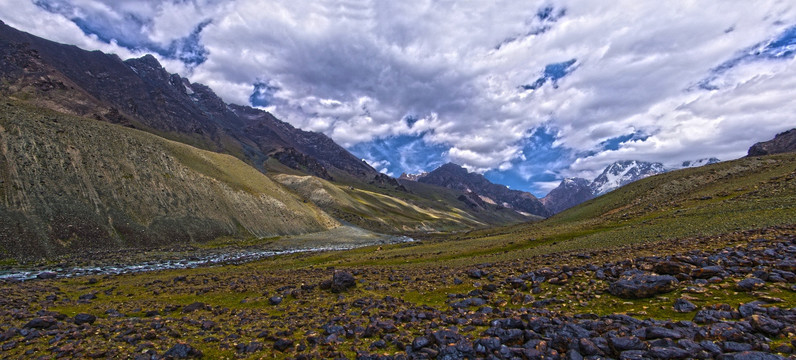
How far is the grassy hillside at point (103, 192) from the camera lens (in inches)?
2742

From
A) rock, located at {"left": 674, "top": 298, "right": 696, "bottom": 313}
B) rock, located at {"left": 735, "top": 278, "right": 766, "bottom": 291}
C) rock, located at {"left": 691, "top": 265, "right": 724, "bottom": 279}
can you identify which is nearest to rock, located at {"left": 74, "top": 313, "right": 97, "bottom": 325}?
rock, located at {"left": 674, "top": 298, "right": 696, "bottom": 313}

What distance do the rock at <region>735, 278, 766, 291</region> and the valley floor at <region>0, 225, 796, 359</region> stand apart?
0.22 ft

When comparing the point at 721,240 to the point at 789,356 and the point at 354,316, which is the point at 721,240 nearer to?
the point at 789,356

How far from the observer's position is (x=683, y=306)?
14039 mm

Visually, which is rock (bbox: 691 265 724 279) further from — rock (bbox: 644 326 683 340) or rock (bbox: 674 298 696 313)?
rock (bbox: 644 326 683 340)

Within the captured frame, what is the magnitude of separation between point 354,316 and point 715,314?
55.6 feet

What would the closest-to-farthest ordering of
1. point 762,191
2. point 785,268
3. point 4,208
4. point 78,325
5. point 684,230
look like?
point 785,268
point 78,325
point 684,230
point 762,191
point 4,208

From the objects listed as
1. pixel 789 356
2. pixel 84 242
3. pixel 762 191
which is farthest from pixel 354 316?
pixel 84 242

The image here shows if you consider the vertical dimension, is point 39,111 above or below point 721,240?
above

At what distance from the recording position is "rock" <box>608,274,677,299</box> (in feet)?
53.5

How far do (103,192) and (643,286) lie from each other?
390 ft

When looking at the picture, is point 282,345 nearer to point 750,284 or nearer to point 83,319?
point 83,319

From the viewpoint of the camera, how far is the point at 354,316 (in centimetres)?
1992

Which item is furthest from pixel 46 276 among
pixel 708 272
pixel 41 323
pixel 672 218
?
pixel 672 218
